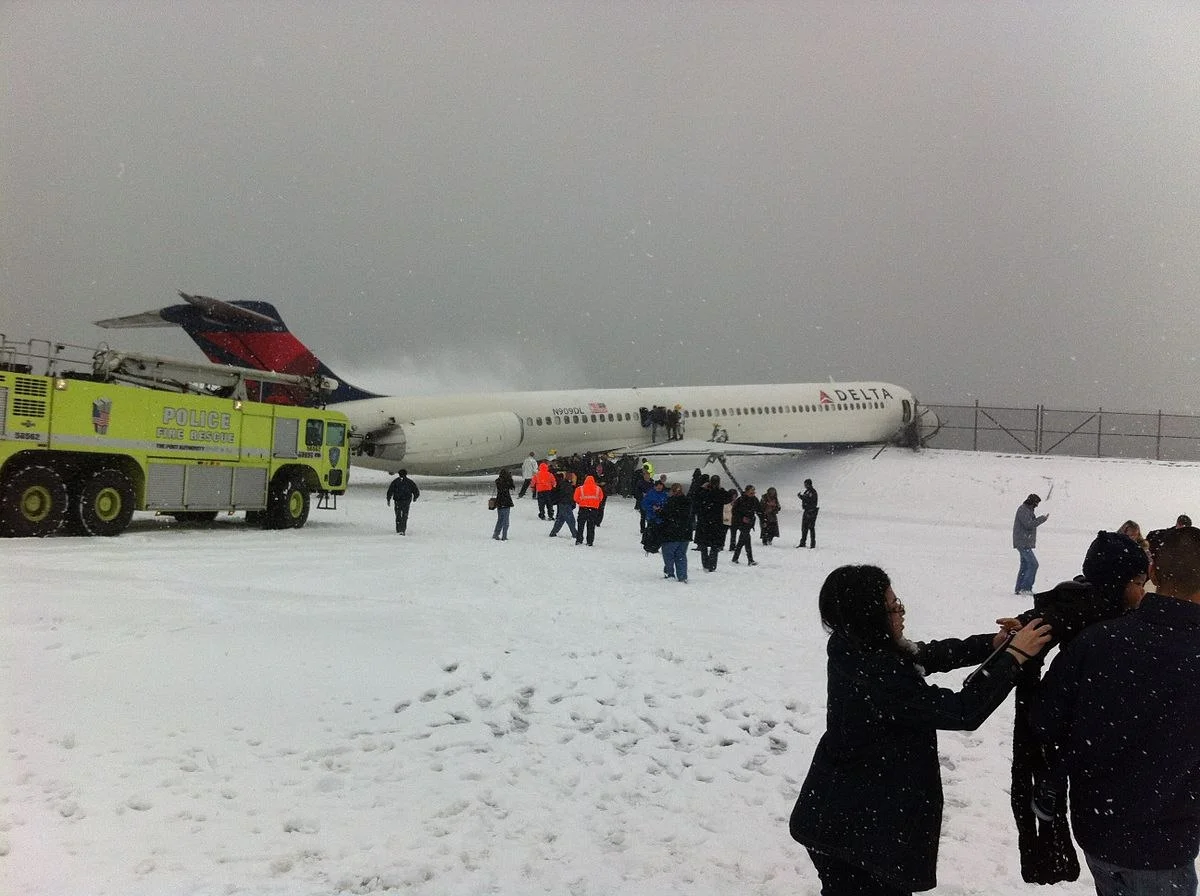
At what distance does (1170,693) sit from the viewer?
288cm

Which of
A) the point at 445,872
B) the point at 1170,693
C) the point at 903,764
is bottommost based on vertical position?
the point at 445,872

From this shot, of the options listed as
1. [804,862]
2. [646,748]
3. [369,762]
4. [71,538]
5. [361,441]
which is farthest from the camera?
[361,441]

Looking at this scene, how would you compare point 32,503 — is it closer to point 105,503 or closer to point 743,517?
point 105,503

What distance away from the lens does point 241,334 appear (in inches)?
941

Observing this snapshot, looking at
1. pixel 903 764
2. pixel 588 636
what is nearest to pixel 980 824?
pixel 903 764

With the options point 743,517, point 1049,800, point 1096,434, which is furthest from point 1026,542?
point 1096,434

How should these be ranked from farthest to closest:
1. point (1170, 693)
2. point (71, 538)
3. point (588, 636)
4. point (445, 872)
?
point (71, 538), point (588, 636), point (445, 872), point (1170, 693)

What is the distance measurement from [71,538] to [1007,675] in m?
14.9

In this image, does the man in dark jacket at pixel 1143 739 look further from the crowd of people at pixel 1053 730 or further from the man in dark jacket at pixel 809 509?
the man in dark jacket at pixel 809 509

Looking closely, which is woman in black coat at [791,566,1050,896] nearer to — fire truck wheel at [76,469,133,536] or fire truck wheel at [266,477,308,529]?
fire truck wheel at [76,469,133,536]

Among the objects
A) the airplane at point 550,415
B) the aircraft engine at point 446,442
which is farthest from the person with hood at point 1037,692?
the aircraft engine at point 446,442

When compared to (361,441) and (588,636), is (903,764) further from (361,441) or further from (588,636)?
(361,441)

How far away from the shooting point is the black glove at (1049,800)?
303cm

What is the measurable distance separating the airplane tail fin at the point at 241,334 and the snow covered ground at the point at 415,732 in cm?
940
